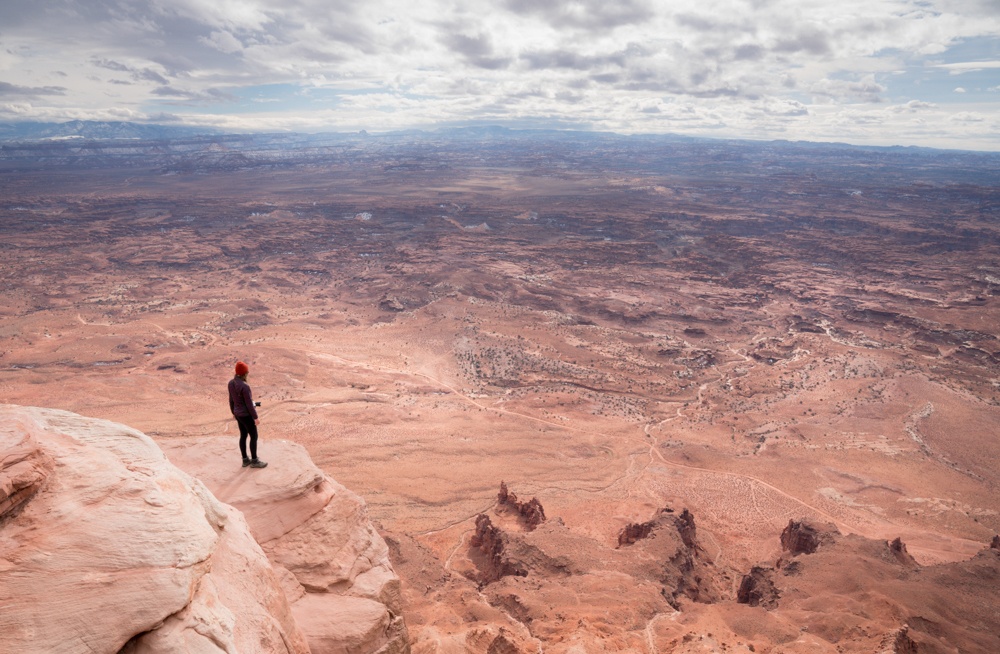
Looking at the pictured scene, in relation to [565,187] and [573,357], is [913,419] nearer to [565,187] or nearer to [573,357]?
[573,357]

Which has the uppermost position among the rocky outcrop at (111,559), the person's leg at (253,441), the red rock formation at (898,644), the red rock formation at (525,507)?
the rocky outcrop at (111,559)

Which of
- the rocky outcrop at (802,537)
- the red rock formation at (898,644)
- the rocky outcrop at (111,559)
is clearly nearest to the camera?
the rocky outcrop at (111,559)

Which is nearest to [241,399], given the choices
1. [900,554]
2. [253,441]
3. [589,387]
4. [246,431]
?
[246,431]

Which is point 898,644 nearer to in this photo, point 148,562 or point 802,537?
point 802,537

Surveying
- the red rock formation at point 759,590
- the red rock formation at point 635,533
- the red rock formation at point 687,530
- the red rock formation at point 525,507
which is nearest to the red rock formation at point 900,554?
the red rock formation at point 759,590

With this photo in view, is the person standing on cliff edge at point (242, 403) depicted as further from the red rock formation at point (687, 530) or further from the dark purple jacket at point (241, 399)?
the red rock formation at point (687, 530)

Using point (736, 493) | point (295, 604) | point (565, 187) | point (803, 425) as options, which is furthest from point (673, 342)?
point (565, 187)

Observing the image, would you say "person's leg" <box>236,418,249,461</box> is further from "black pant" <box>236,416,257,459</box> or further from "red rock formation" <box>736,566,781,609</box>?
"red rock formation" <box>736,566,781,609</box>
